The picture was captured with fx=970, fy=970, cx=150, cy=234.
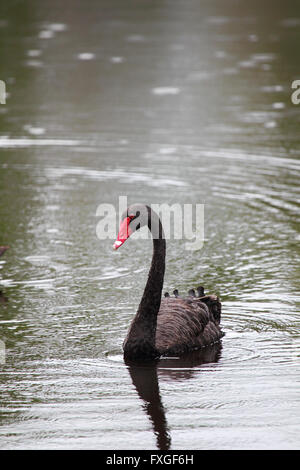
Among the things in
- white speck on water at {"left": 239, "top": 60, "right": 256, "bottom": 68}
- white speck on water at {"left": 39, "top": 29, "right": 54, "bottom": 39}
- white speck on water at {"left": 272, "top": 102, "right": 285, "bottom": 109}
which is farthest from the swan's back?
white speck on water at {"left": 39, "top": 29, "right": 54, "bottom": 39}

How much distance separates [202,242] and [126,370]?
3.20m

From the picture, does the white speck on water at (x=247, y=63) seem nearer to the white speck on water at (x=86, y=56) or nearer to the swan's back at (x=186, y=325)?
the white speck on water at (x=86, y=56)

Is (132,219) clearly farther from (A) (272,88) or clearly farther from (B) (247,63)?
(B) (247,63)

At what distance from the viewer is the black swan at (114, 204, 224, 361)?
6.30 m

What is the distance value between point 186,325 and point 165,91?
9859mm

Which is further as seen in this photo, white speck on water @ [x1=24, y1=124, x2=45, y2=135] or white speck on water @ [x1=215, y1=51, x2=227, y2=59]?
white speck on water @ [x1=215, y1=51, x2=227, y2=59]

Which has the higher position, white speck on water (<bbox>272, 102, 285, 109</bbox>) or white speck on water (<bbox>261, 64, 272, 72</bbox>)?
white speck on water (<bbox>272, 102, 285, 109</bbox>)

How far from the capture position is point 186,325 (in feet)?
21.2

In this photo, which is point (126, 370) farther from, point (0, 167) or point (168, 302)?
point (0, 167)

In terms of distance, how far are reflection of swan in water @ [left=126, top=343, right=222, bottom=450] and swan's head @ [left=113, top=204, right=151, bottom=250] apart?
827mm

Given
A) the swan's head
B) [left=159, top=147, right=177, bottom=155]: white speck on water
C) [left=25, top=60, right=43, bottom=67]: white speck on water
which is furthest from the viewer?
[left=25, top=60, right=43, bottom=67]: white speck on water

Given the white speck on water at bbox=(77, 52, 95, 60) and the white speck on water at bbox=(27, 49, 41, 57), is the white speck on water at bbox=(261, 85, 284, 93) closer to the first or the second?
the white speck on water at bbox=(77, 52, 95, 60)

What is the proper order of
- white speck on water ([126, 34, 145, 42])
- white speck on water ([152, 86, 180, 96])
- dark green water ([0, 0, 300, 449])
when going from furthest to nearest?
white speck on water ([126, 34, 145, 42]), white speck on water ([152, 86, 180, 96]), dark green water ([0, 0, 300, 449])

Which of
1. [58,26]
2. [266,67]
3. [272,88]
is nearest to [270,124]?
[272,88]
